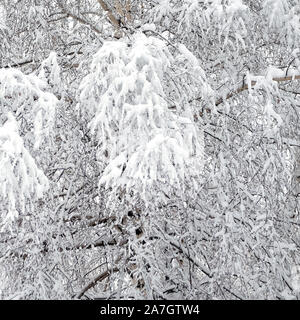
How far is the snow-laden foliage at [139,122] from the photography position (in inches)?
96.0

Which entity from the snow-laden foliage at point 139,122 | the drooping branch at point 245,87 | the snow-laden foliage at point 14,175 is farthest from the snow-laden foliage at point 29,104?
the drooping branch at point 245,87

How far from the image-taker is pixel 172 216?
3771mm

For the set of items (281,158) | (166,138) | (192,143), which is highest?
(166,138)

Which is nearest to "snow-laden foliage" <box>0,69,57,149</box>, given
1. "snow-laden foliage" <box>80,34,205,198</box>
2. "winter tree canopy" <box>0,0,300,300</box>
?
"winter tree canopy" <box>0,0,300,300</box>

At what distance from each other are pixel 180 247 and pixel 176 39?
181 cm

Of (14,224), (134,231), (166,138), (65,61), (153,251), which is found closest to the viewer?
(166,138)

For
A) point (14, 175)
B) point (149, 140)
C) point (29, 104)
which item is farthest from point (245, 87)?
point (14, 175)

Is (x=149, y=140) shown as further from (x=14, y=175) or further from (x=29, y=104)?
(x=29, y=104)

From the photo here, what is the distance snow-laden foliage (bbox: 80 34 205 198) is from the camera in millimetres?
2439

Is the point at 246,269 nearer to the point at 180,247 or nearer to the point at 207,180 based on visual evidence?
the point at 180,247

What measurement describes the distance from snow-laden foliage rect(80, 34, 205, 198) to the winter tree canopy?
0.01 m

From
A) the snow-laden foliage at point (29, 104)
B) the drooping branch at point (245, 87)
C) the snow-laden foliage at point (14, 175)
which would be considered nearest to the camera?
the snow-laden foliage at point (14, 175)

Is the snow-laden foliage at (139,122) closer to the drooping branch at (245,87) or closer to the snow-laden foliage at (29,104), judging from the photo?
the snow-laden foliage at (29,104)

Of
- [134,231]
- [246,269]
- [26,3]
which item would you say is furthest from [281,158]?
[26,3]
